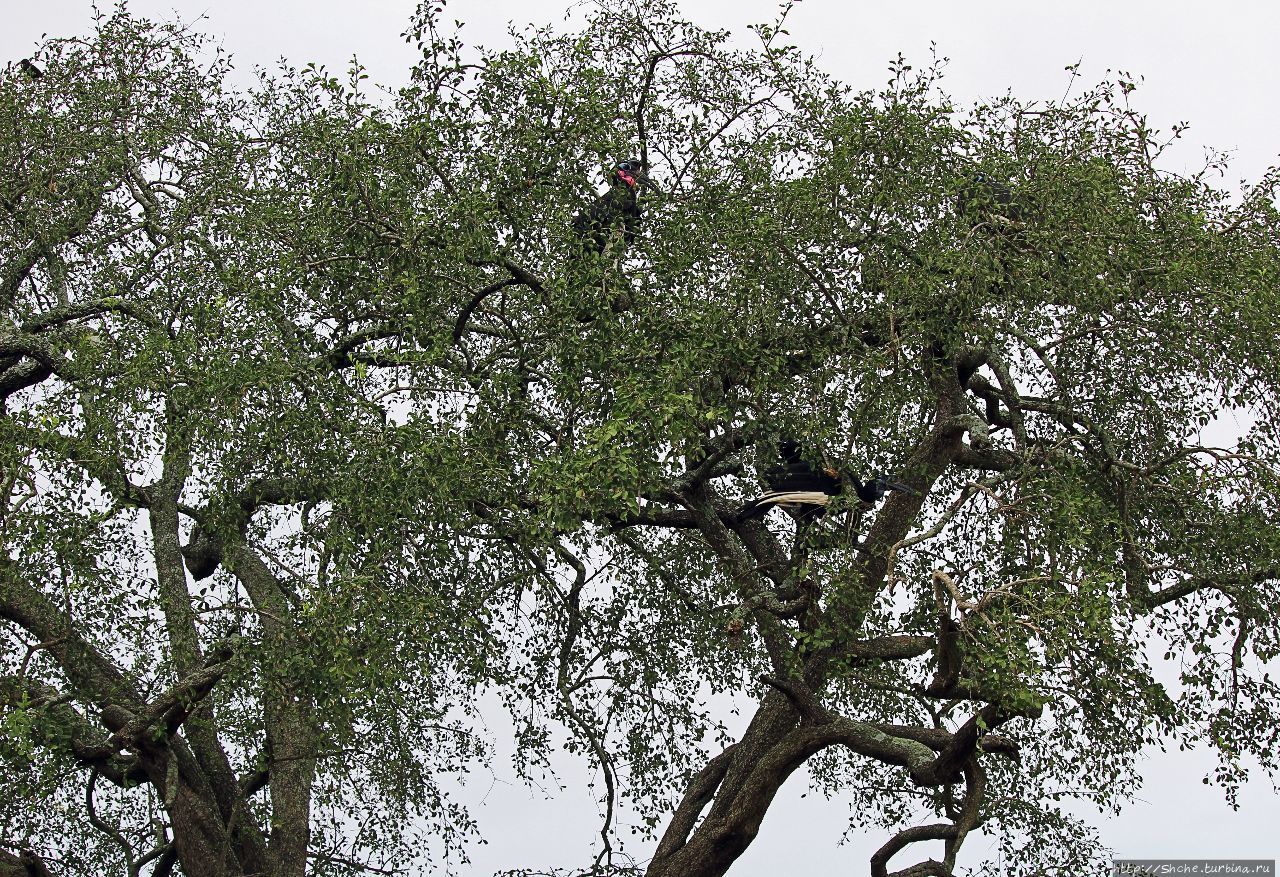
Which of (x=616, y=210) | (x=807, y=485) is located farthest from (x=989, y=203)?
(x=616, y=210)

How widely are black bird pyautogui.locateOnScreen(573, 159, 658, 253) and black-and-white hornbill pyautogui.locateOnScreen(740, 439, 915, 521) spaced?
91.6 inches

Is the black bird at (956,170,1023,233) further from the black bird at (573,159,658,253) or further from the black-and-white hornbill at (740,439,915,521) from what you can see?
the black bird at (573,159,658,253)

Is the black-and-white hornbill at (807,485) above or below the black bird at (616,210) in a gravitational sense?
below

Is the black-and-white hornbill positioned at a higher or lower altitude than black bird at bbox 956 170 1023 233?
lower

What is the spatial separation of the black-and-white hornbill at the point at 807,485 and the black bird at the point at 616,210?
233 centimetres

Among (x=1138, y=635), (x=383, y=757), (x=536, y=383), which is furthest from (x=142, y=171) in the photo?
(x=1138, y=635)

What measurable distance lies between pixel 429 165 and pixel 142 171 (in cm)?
536

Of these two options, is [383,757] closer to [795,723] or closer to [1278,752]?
[795,723]

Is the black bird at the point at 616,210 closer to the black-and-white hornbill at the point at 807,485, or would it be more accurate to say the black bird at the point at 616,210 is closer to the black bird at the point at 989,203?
the black-and-white hornbill at the point at 807,485

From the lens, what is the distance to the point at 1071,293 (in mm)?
12602

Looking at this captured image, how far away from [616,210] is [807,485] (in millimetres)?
2855

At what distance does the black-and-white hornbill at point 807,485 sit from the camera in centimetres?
1229

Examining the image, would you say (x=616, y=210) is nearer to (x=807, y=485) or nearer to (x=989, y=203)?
(x=807, y=485)

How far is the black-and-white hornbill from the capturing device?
40.3 feet
